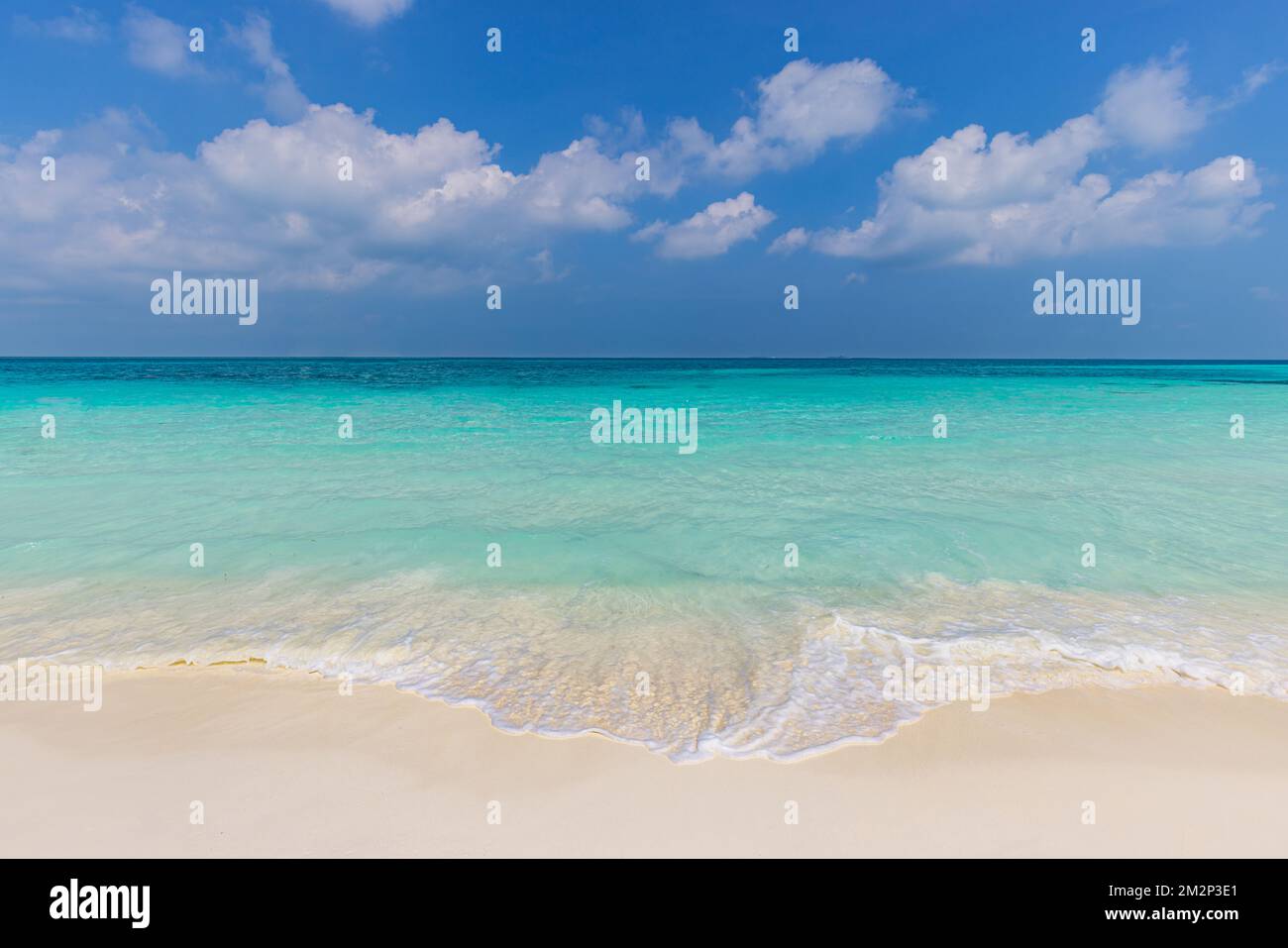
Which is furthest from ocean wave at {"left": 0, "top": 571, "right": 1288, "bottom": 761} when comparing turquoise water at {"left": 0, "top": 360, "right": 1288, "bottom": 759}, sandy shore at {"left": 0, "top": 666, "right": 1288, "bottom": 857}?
sandy shore at {"left": 0, "top": 666, "right": 1288, "bottom": 857}

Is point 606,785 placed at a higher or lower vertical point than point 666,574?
lower

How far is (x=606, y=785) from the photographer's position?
10.8ft

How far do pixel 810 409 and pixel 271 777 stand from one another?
25.1m

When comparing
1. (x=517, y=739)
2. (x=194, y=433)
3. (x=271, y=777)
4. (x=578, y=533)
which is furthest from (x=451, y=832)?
(x=194, y=433)

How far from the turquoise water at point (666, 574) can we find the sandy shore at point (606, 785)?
32 cm

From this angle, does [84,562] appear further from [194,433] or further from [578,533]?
[194,433]

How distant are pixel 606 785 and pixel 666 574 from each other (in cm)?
330

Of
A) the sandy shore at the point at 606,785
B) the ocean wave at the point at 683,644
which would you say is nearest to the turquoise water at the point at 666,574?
the ocean wave at the point at 683,644

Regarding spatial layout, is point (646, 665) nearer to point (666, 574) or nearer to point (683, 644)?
point (683, 644)

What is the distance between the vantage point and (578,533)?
25.6 feet

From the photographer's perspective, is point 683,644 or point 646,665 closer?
point 646,665

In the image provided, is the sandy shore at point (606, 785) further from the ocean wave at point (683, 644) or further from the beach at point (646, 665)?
the ocean wave at point (683, 644)

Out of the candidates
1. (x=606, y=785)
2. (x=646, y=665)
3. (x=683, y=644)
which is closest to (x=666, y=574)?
(x=683, y=644)

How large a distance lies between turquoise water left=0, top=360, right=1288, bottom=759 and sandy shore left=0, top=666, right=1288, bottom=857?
1.04 feet
